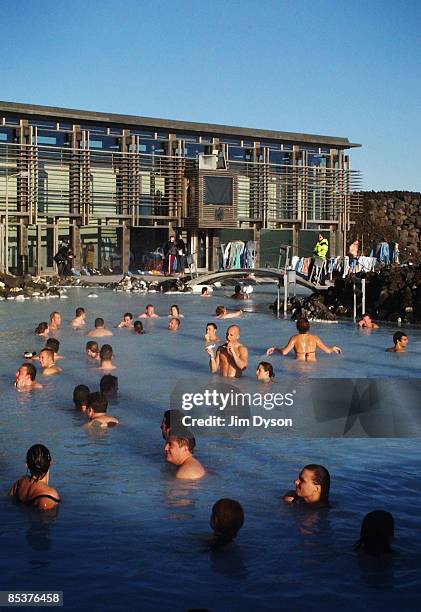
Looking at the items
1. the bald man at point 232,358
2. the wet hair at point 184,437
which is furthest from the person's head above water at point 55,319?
the wet hair at point 184,437

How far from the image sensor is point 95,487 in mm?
9477

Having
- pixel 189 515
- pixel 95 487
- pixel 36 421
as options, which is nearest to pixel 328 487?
pixel 189 515

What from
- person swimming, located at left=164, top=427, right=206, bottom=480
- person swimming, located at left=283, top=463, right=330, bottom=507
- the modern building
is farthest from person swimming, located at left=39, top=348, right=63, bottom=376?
the modern building

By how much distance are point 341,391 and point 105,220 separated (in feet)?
93.1

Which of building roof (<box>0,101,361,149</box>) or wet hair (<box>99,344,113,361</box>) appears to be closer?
wet hair (<box>99,344,113,361</box>)

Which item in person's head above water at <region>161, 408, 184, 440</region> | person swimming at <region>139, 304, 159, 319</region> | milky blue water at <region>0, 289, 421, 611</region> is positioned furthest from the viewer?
person swimming at <region>139, 304, 159, 319</region>

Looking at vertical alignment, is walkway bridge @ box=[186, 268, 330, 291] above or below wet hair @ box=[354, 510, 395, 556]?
above

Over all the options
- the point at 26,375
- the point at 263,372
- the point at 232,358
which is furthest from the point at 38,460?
the point at 232,358

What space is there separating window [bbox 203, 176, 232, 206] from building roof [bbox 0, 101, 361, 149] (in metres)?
2.71

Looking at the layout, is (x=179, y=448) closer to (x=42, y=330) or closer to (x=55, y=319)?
(x=42, y=330)

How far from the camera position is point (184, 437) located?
400 inches

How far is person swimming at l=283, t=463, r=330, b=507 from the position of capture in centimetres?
870

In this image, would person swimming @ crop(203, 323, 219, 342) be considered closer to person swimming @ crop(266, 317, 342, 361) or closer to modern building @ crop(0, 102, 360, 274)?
person swimming @ crop(266, 317, 342, 361)

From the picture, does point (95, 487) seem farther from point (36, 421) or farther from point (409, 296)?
point (409, 296)
